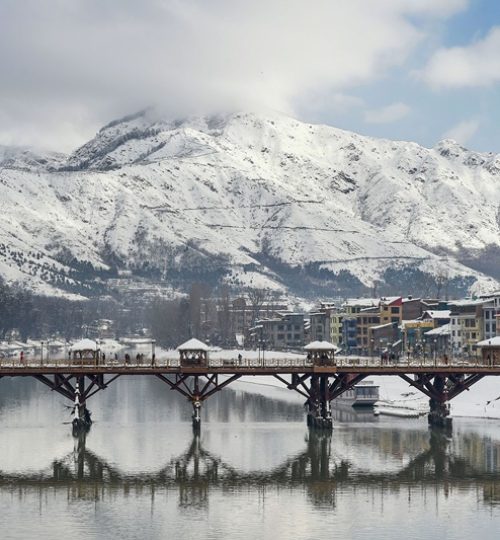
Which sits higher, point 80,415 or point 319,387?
point 319,387

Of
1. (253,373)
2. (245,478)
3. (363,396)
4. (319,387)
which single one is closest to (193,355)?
(253,373)

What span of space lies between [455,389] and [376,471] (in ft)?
115

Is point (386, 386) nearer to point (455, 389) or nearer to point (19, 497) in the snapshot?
point (455, 389)

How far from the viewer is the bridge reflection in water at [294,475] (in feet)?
309

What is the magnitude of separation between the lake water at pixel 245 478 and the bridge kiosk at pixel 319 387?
2596mm

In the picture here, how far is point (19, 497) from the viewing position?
8994 cm

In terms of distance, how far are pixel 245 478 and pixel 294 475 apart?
458cm

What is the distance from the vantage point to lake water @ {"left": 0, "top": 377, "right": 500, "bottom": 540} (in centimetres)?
8012

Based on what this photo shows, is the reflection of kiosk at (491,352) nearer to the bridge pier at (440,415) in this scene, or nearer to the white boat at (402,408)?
the bridge pier at (440,415)

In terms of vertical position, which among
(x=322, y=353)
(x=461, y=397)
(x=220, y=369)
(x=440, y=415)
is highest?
(x=322, y=353)

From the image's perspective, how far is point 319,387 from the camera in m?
133

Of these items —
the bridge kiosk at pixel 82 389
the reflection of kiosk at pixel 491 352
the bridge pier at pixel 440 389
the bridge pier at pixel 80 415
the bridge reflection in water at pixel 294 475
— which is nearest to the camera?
the bridge reflection in water at pixel 294 475

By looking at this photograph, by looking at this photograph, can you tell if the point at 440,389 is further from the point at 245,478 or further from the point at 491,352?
the point at 245,478

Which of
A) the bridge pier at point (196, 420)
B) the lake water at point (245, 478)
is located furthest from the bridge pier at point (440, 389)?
the bridge pier at point (196, 420)
